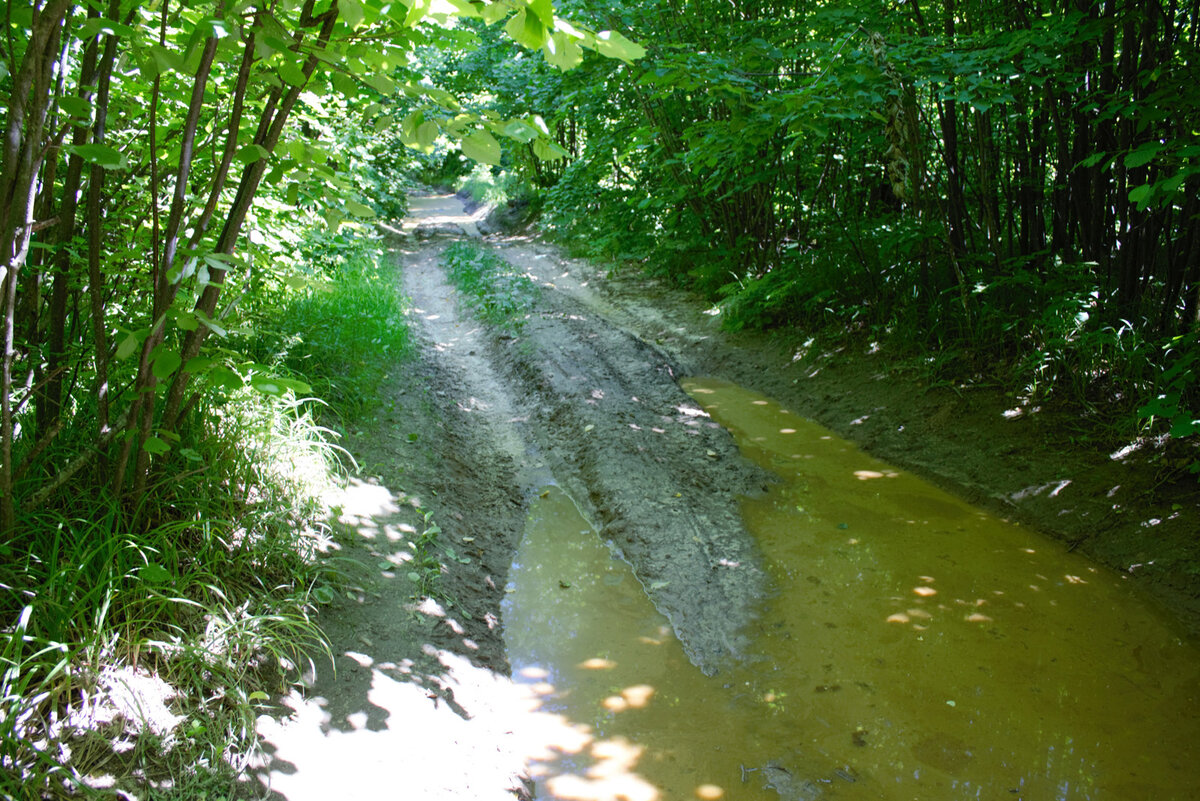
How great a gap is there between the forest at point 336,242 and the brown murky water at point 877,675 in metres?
1.13

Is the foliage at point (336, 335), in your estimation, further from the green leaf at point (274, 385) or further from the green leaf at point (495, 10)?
the green leaf at point (495, 10)

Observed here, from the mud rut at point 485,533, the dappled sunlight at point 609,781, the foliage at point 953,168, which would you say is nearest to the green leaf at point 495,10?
the mud rut at point 485,533

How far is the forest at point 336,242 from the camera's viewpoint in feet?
6.66

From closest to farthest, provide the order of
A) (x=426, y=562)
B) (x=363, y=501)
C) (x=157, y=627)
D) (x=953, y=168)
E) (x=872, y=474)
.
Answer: (x=157, y=627), (x=426, y=562), (x=363, y=501), (x=872, y=474), (x=953, y=168)

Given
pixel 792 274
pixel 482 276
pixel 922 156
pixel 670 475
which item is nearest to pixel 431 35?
pixel 670 475

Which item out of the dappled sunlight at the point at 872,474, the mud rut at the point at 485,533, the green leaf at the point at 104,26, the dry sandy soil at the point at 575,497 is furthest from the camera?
the dappled sunlight at the point at 872,474

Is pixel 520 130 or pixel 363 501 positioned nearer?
pixel 520 130

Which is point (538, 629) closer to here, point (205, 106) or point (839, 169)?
point (205, 106)

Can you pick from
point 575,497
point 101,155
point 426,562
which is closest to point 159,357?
point 101,155

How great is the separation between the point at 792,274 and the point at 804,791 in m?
5.96

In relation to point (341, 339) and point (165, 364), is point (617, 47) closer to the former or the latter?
point (165, 364)

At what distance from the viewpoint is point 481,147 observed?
1.79 metres

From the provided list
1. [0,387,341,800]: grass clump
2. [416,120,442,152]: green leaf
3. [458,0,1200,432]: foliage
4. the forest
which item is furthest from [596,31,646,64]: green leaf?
[458,0,1200,432]: foliage

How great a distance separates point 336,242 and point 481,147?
6670 mm
